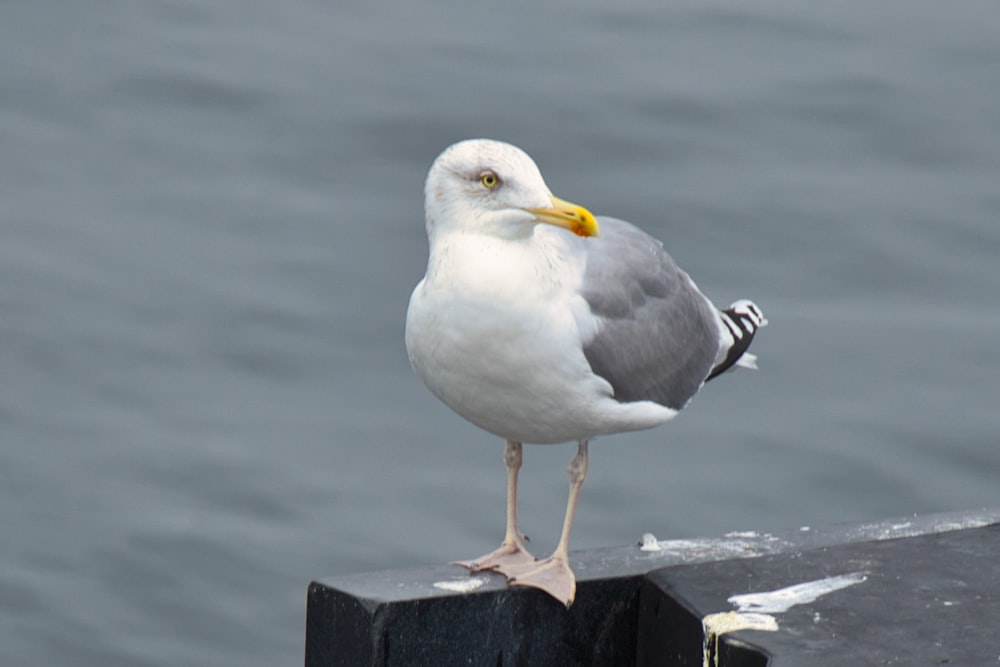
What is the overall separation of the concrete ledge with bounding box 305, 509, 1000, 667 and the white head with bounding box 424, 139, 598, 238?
2.66 ft

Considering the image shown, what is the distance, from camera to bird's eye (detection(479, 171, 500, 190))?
4070mm

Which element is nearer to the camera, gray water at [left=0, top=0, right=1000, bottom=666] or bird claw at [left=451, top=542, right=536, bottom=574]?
bird claw at [left=451, top=542, right=536, bottom=574]

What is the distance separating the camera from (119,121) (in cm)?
1280

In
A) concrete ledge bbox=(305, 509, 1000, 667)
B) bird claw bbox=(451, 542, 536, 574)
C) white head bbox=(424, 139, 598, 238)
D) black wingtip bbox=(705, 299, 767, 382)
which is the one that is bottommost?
concrete ledge bbox=(305, 509, 1000, 667)

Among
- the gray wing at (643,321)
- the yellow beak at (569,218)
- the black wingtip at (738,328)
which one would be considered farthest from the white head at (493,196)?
the black wingtip at (738,328)

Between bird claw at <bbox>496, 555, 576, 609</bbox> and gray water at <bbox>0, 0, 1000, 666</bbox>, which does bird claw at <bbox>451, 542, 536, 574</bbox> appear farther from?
gray water at <bbox>0, 0, 1000, 666</bbox>

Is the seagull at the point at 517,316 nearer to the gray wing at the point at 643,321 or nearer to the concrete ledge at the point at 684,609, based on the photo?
the gray wing at the point at 643,321

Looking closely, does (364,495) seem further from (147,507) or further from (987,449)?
(987,449)

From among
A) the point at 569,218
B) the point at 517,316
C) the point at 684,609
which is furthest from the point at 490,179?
the point at 684,609

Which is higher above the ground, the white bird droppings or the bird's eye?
the bird's eye

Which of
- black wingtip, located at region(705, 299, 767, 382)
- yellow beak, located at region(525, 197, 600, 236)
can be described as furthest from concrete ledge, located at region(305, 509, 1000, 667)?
black wingtip, located at region(705, 299, 767, 382)

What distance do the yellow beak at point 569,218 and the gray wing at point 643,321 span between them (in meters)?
0.28

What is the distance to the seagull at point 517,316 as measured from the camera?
13.3 ft

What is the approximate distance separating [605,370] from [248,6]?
10.3m
